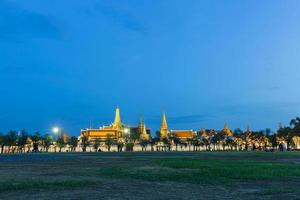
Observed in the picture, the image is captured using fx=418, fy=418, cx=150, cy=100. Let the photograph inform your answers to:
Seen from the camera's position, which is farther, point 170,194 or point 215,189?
point 215,189

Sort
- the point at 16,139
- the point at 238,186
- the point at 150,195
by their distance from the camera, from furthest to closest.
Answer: the point at 16,139
the point at 238,186
the point at 150,195

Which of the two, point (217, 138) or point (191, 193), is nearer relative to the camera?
point (191, 193)

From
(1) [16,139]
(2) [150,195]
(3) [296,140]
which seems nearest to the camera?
(2) [150,195]

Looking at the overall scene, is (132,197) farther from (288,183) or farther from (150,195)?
(288,183)

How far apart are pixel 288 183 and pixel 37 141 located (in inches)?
6939

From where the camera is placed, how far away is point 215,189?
19.1 meters

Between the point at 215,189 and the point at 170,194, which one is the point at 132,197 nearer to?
the point at 170,194

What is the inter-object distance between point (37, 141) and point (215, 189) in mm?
177298

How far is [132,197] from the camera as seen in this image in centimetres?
1627

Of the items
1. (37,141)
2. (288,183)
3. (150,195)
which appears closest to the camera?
(150,195)

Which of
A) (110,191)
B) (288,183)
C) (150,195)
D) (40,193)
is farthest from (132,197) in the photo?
(288,183)

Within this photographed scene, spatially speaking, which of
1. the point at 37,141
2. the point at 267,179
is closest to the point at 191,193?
the point at 267,179

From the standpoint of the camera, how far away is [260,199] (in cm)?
1567

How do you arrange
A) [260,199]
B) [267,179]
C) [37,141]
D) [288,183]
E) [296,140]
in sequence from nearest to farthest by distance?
[260,199], [288,183], [267,179], [296,140], [37,141]
